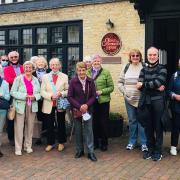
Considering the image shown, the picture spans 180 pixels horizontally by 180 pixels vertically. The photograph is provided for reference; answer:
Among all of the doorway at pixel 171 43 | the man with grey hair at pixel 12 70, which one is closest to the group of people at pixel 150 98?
the man with grey hair at pixel 12 70

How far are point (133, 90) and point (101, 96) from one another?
24.2 inches

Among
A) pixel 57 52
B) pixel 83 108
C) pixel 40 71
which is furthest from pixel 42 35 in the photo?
pixel 83 108

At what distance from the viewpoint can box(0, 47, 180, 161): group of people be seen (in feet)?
21.6

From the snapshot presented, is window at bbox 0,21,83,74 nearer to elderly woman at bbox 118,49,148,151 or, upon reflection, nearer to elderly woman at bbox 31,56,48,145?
elderly woman at bbox 31,56,48,145

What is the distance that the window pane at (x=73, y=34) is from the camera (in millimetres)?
10167

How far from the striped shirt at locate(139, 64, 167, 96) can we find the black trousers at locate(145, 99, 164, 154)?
19cm

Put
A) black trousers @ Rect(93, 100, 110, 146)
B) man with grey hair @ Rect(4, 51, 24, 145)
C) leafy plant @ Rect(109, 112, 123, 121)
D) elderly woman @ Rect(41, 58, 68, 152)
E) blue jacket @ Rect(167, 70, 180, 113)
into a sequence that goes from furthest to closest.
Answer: leafy plant @ Rect(109, 112, 123, 121) → man with grey hair @ Rect(4, 51, 24, 145) → black trousers @ Rect(93, 100, 110, 146) → elderly woman @ Rect(41, 58, 68, 152) → blue jacket @ Rect(167, 70, 180, 113)

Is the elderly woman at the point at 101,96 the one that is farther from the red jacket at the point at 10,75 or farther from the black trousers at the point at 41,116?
the red jacket at the point at 10,75

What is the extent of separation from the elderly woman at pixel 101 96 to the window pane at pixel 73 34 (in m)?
3.07

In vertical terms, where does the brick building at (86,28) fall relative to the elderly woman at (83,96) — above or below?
above

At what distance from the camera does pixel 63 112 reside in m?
7.28

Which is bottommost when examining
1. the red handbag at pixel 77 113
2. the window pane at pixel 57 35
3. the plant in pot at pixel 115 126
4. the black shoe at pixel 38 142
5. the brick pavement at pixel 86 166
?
the brick pavement at pixel 86 166

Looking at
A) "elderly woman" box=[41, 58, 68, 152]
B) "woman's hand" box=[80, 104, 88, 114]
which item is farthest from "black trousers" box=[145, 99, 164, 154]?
"elderly woman" box=[41, 58, 68, 152]

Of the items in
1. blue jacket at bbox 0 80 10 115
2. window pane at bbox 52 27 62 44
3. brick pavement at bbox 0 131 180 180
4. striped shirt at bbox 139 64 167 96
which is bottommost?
brick pavement at bbox 0 131 180 180
